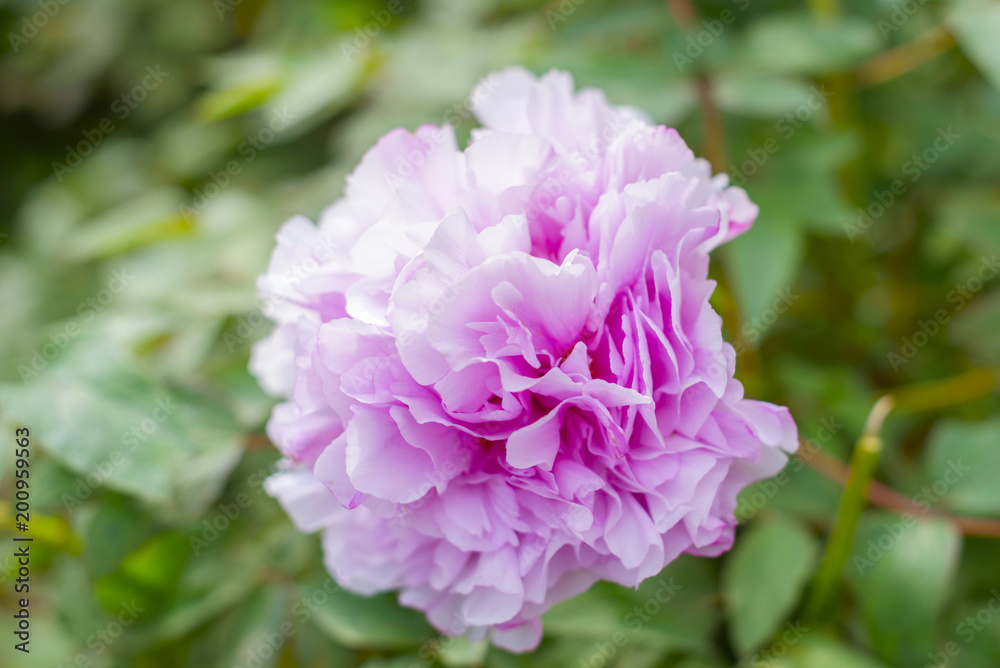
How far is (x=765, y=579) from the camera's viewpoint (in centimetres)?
67

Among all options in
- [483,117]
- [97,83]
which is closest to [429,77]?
[483,117]

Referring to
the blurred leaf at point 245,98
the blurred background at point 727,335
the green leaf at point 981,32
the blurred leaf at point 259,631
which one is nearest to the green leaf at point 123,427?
the blurred background at point 727,335

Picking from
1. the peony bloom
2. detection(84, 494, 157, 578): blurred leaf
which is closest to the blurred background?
detection(84, 494, 157, 578): blurred leaf

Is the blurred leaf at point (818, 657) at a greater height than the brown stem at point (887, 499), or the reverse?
the brown stem at point (887, 499)

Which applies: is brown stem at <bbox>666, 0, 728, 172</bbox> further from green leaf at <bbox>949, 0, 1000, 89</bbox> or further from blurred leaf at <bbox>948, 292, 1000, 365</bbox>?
blurred leaf at <bbox>948, 292, 1000, 365</bbox>

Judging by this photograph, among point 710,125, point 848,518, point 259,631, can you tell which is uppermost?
point 710,125

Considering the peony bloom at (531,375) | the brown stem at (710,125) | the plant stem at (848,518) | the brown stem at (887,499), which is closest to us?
the peony bloom at (531,375)

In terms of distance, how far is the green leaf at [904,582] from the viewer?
0.64 metres

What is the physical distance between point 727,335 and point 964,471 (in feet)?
0.79

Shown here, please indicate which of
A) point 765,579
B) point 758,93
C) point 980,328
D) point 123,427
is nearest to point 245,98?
point 123,427

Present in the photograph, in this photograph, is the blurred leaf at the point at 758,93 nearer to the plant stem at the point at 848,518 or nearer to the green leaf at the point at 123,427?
the plant stem at the point at 848,518

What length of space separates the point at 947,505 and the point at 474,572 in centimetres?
46

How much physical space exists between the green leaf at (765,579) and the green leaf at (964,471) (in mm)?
134

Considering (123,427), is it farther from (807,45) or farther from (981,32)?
(981,32)
